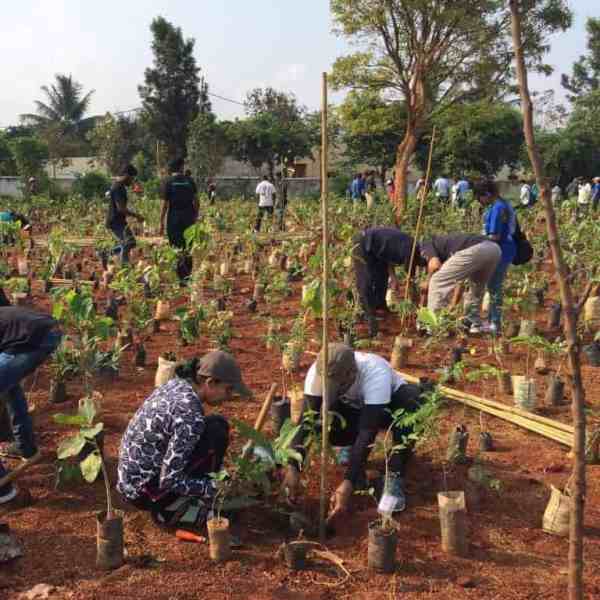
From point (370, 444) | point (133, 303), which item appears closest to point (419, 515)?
point (370, 444)

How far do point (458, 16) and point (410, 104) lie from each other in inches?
83.7

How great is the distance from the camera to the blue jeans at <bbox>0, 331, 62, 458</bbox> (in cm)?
310

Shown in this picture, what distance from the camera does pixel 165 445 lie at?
2.79m

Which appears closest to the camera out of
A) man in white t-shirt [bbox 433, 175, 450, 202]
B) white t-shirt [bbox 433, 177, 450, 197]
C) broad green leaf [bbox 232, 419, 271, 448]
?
broad green leaf [bbox 232, 419, 271, 448]

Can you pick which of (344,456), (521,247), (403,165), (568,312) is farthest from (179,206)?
(403,165)

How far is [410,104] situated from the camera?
16359 mm

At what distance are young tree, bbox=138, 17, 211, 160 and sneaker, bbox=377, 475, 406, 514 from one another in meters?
27.8

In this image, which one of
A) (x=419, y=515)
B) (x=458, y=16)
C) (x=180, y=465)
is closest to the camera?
(x=180, y=465)

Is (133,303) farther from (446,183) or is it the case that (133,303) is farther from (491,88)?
(491,88)

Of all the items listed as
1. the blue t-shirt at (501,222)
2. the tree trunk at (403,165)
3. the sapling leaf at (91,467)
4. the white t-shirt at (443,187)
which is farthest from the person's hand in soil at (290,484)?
the white t-shirt at (443,187)

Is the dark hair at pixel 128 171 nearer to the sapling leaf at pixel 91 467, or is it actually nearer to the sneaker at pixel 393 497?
the sapling leaf at pixel 91 467

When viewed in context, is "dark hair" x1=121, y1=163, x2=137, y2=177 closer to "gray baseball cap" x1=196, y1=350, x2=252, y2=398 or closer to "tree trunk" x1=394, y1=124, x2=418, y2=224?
"tree trunk" x1=394, y1=124, x2=418, y2=224

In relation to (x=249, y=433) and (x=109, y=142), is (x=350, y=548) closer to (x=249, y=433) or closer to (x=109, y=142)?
(x=249, y=433)

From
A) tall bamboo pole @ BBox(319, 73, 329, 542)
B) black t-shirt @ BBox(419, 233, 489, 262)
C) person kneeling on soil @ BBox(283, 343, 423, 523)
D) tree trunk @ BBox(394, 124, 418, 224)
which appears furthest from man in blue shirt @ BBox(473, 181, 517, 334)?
tree trunk @ BBox(394, 124, 418, 224)
